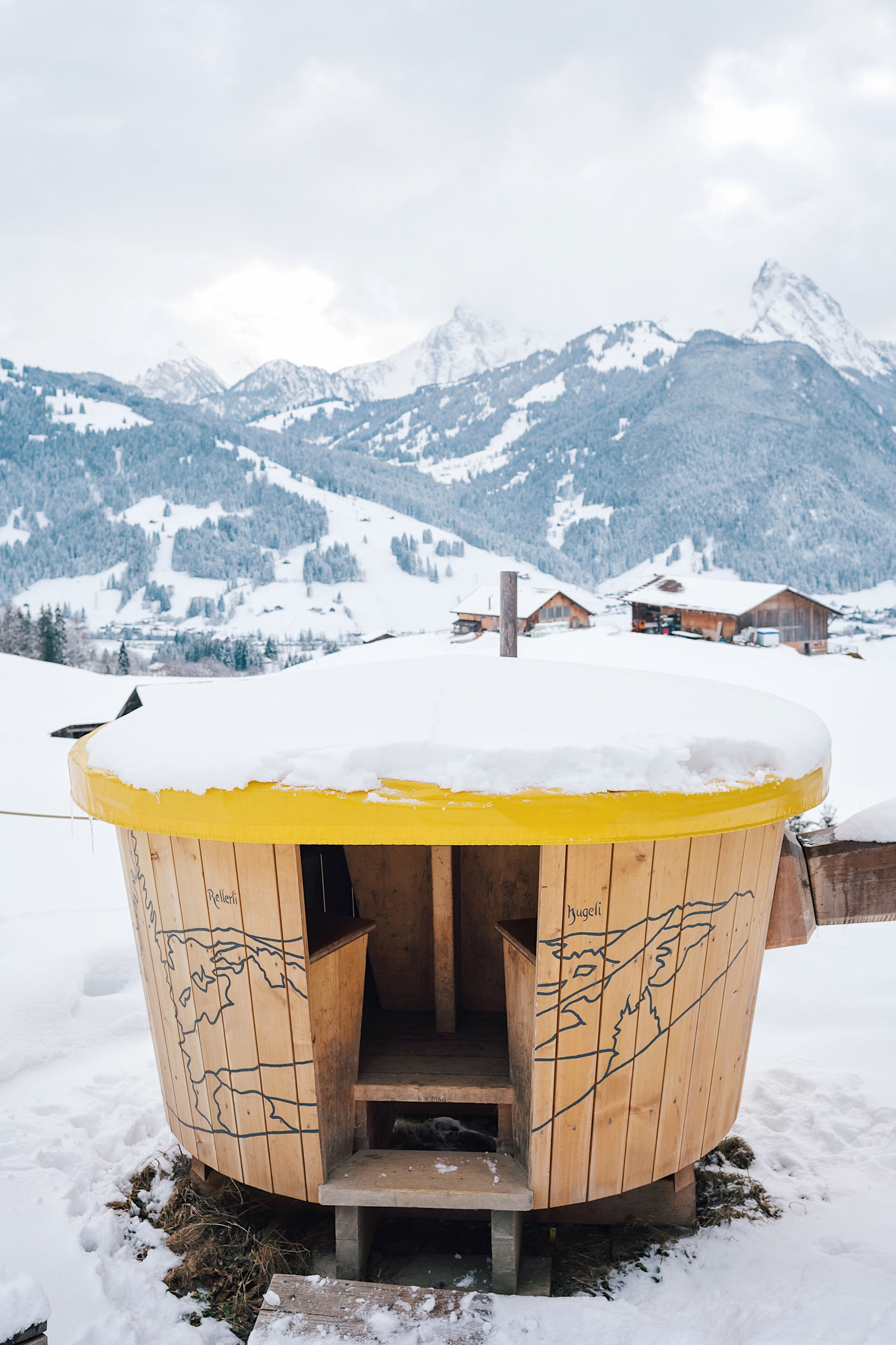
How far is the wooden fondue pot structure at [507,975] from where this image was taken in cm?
191

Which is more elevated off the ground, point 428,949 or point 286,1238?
point 428,949

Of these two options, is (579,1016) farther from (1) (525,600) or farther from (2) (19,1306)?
(1) (525,600)

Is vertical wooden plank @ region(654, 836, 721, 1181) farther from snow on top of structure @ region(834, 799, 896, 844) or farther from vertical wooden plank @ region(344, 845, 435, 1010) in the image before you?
vertical wooden plank @ region(344, 845, 435, 1010)

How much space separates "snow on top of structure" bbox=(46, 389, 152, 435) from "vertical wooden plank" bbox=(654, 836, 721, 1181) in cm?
13145

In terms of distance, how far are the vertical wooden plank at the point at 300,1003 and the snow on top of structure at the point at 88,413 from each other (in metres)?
131

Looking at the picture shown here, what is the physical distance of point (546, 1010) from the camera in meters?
2.18

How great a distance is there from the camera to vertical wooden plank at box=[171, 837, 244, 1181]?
2271 millimetres

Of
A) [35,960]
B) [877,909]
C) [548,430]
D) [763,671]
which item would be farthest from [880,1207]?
[548,430]

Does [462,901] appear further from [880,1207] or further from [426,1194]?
[880,1207]

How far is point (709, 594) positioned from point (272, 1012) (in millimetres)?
38629

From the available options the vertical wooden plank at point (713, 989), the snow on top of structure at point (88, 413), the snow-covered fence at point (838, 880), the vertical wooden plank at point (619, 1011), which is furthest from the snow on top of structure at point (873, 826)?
the snow on top of structure at point (88, 413)

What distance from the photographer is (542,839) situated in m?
1.86

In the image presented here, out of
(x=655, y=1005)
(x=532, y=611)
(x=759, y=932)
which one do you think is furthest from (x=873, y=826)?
(x=532, y=611)

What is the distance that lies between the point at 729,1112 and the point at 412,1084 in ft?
3.49
